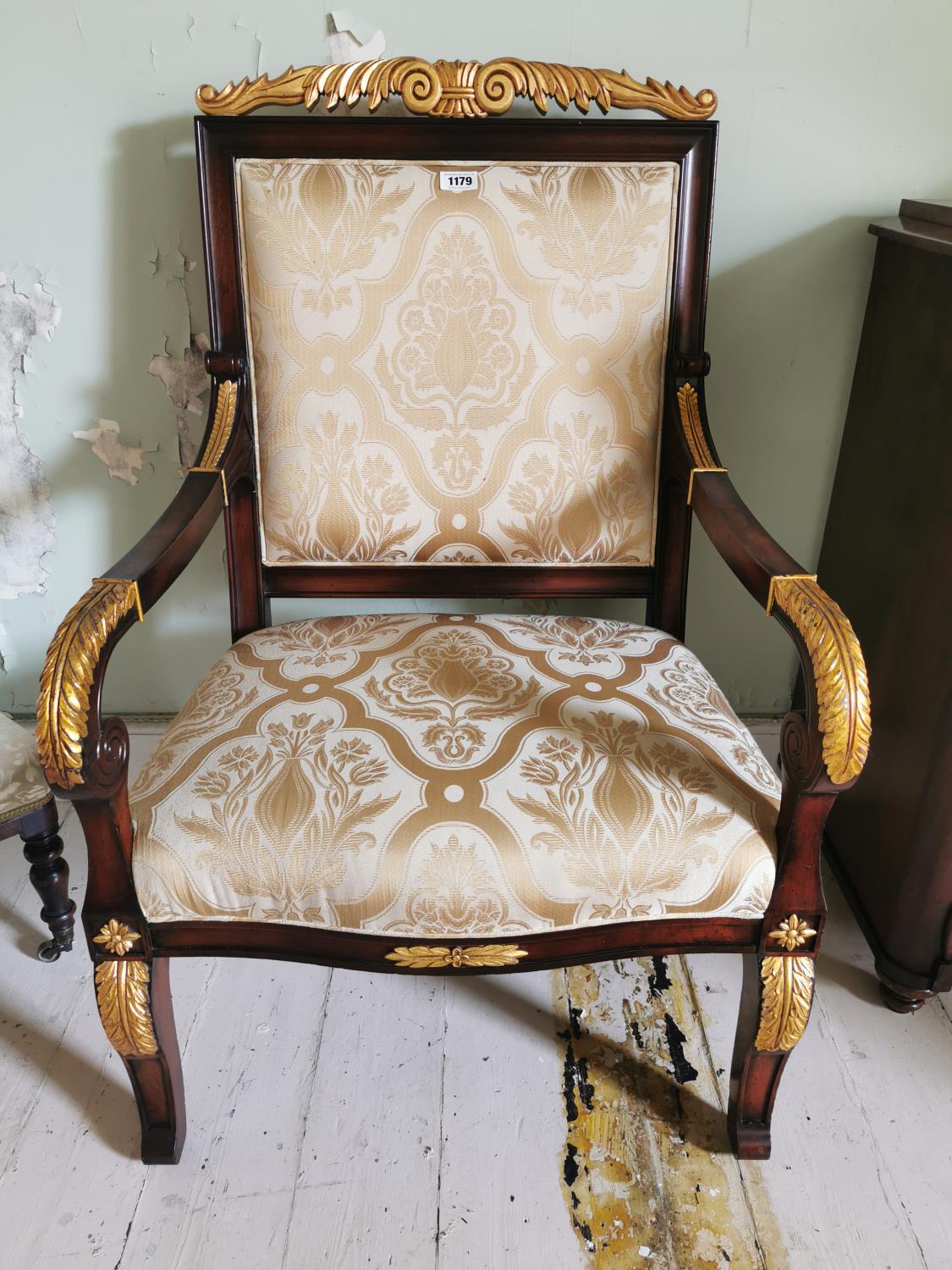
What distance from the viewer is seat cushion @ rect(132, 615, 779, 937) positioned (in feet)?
2.79

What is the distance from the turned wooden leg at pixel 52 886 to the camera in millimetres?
1216

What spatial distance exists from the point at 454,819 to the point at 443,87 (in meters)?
0.84

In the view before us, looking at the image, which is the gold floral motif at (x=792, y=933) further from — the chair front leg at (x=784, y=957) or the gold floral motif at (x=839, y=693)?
the gold floral motif at (x=839, y=693)

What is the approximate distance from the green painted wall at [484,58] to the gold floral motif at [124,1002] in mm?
711

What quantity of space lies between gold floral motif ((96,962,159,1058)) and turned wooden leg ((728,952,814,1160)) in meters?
0.61

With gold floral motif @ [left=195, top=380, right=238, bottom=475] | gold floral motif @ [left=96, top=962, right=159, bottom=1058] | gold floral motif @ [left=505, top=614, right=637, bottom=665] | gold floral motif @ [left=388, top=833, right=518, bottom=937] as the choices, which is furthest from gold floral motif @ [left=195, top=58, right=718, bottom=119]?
gold floral motif @ [left=96, top=962, right=159, bottom=1058]

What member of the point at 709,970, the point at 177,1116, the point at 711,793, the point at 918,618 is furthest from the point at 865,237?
the point at 177,1116

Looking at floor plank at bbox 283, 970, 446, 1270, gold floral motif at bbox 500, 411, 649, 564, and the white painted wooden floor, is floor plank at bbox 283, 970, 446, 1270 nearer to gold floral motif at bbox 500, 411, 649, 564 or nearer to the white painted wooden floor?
the white painted wooden floor

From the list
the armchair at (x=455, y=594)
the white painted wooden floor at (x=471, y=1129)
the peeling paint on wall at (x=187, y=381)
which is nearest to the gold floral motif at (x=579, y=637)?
the armchair at (x=455, y=594)

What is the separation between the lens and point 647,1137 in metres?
1.06

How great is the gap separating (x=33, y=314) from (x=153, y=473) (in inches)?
10.6

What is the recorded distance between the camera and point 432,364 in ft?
3.75

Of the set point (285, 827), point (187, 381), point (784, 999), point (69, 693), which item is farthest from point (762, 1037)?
point (187, 381)

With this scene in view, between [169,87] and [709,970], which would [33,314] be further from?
[709,970]
